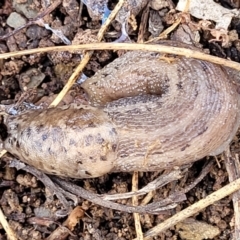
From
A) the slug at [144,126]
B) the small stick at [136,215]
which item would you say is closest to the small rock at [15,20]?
the slug at [144,126]

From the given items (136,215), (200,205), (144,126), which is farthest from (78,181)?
(200,205)

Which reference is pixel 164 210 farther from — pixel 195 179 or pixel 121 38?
pixel 121 38

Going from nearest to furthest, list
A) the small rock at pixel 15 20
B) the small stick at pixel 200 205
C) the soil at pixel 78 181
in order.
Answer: the small stick at pixel 200 205, the soil at pixel 78 181, the small rock at pixel 15 20

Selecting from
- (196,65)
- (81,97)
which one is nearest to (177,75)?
(196,65)

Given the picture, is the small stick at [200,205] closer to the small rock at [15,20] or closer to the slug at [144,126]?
the slug at [144,126]

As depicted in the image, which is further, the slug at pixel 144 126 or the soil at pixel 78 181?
the soil at pixel 78 181

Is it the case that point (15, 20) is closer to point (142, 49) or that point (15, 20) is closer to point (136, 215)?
point (142, 49)
